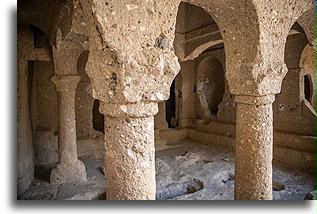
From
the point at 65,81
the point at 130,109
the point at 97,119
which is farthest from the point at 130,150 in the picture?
the point at 97,119

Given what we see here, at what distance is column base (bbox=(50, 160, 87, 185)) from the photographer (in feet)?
19.1

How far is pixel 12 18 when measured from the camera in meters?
2.30

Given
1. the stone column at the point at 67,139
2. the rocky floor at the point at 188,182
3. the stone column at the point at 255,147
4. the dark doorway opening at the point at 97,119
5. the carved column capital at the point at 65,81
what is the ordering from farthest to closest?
the dark doorway opening at the point at 97,119
the stone column at the point at 67,139
the carved column capital at the point at 65,81
the rocky floor at the point at 188,182
the stone column at the point at 255,147

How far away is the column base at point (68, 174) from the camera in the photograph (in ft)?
19.1

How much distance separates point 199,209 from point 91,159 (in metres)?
5.61

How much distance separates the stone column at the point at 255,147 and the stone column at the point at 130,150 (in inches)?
67.7

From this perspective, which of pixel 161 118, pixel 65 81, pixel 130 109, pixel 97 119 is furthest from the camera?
pixel 161 118

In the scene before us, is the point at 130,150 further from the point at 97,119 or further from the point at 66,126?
the point at 97,119

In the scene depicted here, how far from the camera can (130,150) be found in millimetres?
2391

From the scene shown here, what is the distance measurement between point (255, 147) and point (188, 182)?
9.12 ft

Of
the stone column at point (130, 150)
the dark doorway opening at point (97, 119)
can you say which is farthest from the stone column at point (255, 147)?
the dark doorway opening at point (97, 119)

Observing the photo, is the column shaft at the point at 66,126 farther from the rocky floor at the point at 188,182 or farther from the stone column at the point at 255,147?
the stone column at the point at 255,147

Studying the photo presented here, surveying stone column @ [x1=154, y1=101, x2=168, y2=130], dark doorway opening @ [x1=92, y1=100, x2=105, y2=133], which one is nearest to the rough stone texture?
stone column @ [x1=154, y1=101, x2=168, y2=130]

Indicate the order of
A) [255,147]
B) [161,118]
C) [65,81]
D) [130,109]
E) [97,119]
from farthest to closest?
[161,118]
[97,119]
[65,81]
[255,147]
[130,109]
